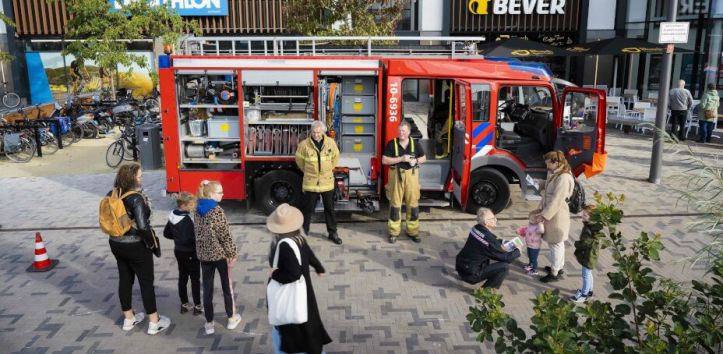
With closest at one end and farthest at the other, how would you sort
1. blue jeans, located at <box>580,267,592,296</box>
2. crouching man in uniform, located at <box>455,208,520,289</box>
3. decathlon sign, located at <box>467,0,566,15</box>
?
blue jeans, located at <box>580,267,592,296</box>
crouching man in uniform, located at <box>455,208,520,289</box>
decathlon sign, located at <box>467,0,566,15</box>

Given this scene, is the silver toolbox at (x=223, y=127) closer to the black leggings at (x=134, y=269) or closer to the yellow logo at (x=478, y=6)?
the black leggings at (x=134, y=269)

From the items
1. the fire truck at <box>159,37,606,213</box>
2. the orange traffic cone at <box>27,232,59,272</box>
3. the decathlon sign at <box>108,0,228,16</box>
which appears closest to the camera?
the orange traffic cone at <box>27,232,59,272</box>

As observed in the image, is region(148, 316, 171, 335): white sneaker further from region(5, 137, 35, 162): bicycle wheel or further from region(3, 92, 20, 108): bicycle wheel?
region(3, 92, 20, 108): bicycle wheel

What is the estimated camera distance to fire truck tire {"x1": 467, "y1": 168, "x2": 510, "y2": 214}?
8.81 metres

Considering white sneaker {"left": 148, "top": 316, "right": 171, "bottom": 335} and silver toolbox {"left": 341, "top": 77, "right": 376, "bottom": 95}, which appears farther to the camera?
silver toolbox {"left": 341, "top": 77, "right": 376, "bottom": 95}

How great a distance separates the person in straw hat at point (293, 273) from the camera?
14.1 ft

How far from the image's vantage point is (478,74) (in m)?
8.60

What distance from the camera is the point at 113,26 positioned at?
50.2ft

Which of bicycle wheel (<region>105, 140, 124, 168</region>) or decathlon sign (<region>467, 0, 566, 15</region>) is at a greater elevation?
decathlon sign (<region>467, 0, 566, 15</region>)

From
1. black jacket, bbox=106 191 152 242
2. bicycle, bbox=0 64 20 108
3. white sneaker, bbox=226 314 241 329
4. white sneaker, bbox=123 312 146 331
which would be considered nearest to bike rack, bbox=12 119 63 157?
bicycle, bbox=0 64 20 108

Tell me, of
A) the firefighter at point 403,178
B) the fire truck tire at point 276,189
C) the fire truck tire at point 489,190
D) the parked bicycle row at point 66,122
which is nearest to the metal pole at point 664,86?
the fire truck tire at point 489,190

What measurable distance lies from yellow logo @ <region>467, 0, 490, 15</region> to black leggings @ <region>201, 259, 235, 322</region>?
17964 mm

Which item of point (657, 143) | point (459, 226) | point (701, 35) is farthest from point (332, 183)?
point (701, 35)

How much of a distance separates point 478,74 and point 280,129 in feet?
10.0
